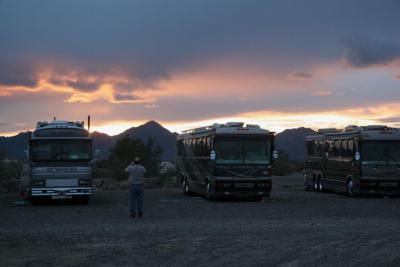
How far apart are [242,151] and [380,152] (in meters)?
7.13

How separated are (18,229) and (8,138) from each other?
153181 millimetres

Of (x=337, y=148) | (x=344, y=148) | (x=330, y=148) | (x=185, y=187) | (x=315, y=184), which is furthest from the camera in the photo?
(x=315, y=184)

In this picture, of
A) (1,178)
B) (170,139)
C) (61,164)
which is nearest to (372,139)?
(61,164)

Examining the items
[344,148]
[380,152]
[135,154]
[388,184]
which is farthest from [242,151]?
[135,154]

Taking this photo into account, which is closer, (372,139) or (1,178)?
(372,139)

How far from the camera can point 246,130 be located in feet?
105

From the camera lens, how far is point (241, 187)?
3178 cm

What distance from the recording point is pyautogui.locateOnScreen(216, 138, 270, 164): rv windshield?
3178cm

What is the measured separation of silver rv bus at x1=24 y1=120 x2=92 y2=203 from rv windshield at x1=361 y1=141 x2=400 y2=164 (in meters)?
12.7

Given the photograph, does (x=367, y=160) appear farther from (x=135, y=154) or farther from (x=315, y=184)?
(x=135, y=154)

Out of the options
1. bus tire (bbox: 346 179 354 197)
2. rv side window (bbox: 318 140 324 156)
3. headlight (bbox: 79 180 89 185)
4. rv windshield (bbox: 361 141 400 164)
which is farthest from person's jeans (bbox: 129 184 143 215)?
rv side window (bbox: 318 140 324 156)

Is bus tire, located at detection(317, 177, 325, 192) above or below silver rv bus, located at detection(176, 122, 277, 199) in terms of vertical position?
below

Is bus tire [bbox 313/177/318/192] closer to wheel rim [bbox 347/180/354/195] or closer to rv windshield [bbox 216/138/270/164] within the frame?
wheel rim [bbox 347/180/354/195]

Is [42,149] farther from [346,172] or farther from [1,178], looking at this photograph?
[1,178]
